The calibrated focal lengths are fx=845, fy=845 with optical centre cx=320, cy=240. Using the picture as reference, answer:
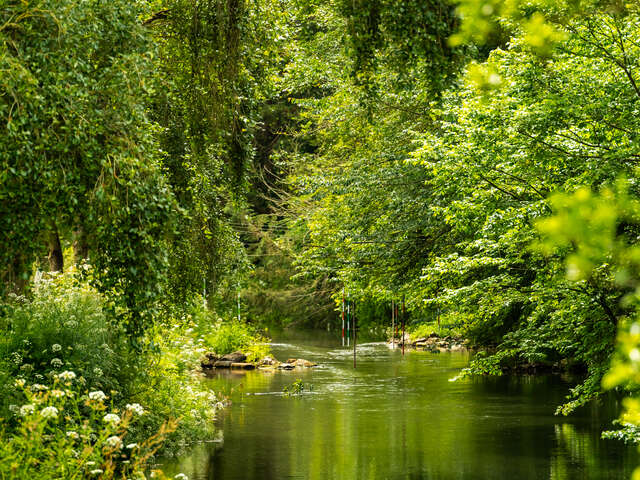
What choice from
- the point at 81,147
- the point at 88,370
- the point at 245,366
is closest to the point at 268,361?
the point at 245,366

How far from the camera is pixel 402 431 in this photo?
51.9 ft

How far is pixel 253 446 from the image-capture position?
14.4 metres

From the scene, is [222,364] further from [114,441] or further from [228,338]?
[114,441]

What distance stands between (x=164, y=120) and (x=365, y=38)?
12.0 feet

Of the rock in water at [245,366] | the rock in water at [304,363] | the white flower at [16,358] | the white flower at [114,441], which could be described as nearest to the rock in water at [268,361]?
the rock in water at [245,366]

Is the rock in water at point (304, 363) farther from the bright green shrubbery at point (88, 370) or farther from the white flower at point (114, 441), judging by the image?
the white flower at point (114, 441)

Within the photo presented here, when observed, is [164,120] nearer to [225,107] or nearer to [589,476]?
[225,107]

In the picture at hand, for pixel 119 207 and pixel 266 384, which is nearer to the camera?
pixel 119 207

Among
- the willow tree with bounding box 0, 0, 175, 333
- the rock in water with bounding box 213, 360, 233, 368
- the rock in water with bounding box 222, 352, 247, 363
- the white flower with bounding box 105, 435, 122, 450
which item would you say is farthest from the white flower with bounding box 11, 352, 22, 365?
the rock in water with bounding box 222, 352, 247, 363

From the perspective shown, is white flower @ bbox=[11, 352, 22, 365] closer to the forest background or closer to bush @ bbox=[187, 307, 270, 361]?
the forest background

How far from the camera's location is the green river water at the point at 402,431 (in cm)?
1292

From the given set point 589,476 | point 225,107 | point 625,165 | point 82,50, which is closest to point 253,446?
point 589,476

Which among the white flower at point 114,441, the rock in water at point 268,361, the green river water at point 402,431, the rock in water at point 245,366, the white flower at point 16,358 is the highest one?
the white flower at point 16,358

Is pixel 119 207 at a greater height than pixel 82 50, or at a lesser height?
lesser
